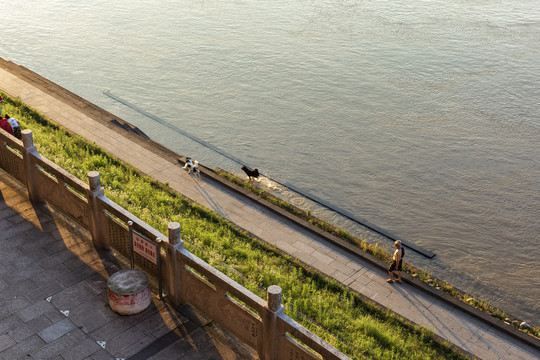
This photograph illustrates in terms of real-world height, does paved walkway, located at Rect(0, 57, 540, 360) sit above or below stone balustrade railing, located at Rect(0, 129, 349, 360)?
below

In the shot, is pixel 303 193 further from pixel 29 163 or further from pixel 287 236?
pixel 29 163

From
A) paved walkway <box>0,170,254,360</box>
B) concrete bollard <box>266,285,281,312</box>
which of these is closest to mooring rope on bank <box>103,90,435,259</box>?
paved walkway <box>0,170,254,360</box>

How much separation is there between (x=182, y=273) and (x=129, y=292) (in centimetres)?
99

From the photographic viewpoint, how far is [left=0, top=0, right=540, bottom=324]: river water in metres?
19.4

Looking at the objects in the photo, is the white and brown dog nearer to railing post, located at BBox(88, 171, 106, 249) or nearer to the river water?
the river water

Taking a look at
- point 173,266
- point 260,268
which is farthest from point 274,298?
point 260,268

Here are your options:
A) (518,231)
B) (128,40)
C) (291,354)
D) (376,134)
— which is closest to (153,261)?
(291,354)

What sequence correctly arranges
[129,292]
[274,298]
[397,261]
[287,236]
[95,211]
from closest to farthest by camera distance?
[274,298] → [129,292] → [95,211] → [397,261] → [287,236]

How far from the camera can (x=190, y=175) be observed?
61.3 feet

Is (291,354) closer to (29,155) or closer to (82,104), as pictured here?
(29,155)

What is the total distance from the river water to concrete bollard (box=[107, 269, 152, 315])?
369 inches

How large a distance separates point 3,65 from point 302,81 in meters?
14.3

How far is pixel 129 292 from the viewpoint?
10164 millimetres

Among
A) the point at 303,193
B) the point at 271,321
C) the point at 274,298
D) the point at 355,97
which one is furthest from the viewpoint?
the point at 355,97
